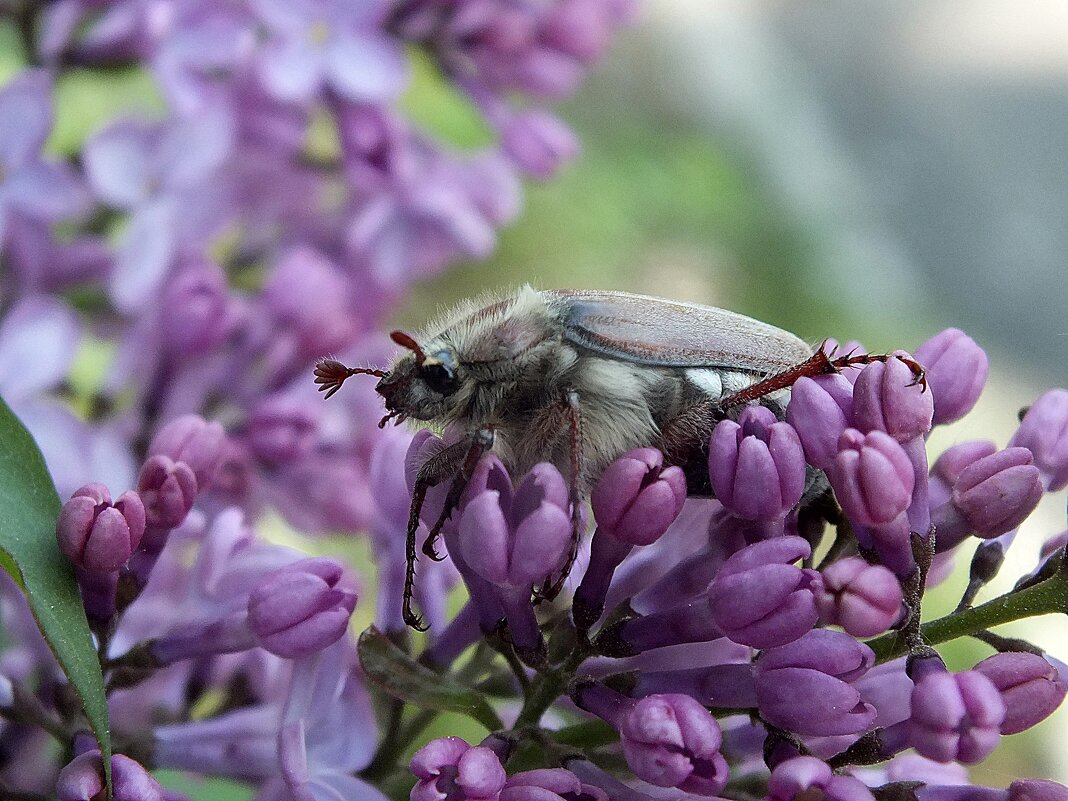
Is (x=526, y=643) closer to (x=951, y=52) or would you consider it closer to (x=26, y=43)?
(x=26, y=43)

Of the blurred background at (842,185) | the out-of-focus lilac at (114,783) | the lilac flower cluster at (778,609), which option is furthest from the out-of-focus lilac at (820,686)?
the blurred background at (842,185)

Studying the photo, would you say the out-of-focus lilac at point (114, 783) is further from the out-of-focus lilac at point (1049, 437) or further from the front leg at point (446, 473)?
the out-of-focus lilac at point (1049, 437)

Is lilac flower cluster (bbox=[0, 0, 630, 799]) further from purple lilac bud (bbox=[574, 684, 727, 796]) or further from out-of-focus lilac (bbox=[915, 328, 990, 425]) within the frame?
out-of-focus lilac (bbox=[915, 328, 990, 425])

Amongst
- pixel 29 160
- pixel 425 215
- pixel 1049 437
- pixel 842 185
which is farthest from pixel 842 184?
pixel 1049 437

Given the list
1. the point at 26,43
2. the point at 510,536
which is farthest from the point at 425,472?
the point at 26,43

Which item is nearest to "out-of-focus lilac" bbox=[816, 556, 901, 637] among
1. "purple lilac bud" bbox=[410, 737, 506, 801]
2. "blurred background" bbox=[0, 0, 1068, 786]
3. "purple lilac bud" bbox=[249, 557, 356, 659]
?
"purple lilac bud" bbox=[410, 737, 506, 801]

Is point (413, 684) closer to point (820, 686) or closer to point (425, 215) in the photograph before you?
point (820, 686)
